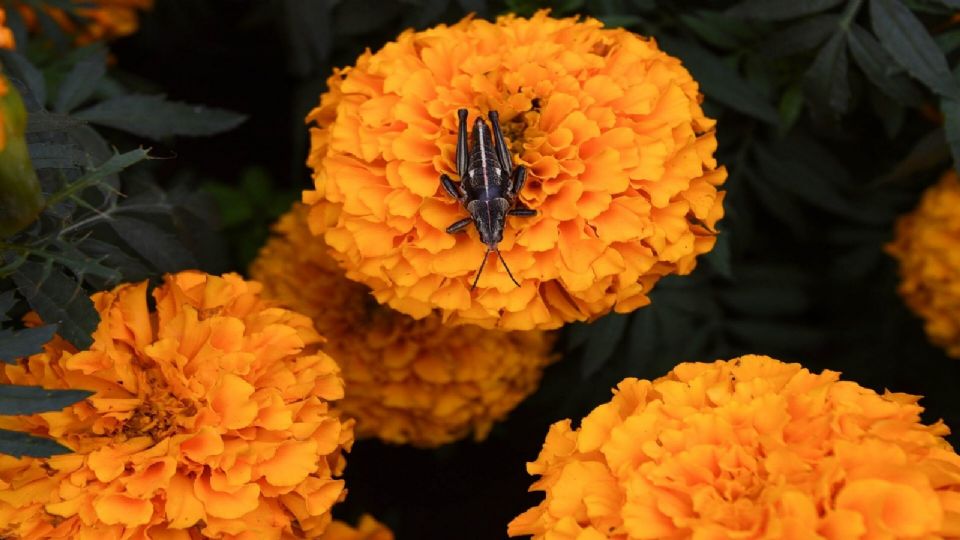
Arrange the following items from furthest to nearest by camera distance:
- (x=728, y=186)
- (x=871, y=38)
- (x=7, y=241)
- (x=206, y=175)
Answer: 1. (x=206, y=175)
2. (x=728, y=186)
3. (x=871, y=38)
4. (x=7, y=241)

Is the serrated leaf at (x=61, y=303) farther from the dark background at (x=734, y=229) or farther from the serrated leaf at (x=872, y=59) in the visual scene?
the serrated leaf at (x=872, y=59)

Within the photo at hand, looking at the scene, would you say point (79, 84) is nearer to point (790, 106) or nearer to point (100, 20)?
point (100, 20)

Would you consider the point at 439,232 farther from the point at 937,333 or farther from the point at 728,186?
the point at 937,333

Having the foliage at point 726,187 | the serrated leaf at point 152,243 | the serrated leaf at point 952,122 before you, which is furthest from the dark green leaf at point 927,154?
the serrated leaf at point 152,243

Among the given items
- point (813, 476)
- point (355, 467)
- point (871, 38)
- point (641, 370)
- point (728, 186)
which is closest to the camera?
point (813, 476)

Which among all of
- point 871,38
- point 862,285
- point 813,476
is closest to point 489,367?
point 813,476

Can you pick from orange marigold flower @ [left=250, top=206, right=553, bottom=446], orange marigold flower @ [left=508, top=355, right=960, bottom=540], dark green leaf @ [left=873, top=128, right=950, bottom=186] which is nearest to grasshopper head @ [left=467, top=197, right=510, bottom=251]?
orange marigold flower @ [left=508, top=355, right=960, bottom=540]

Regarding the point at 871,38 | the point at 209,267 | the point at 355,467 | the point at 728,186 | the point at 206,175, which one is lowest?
the point at 355,467

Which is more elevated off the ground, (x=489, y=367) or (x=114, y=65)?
(x=114, y=65)
